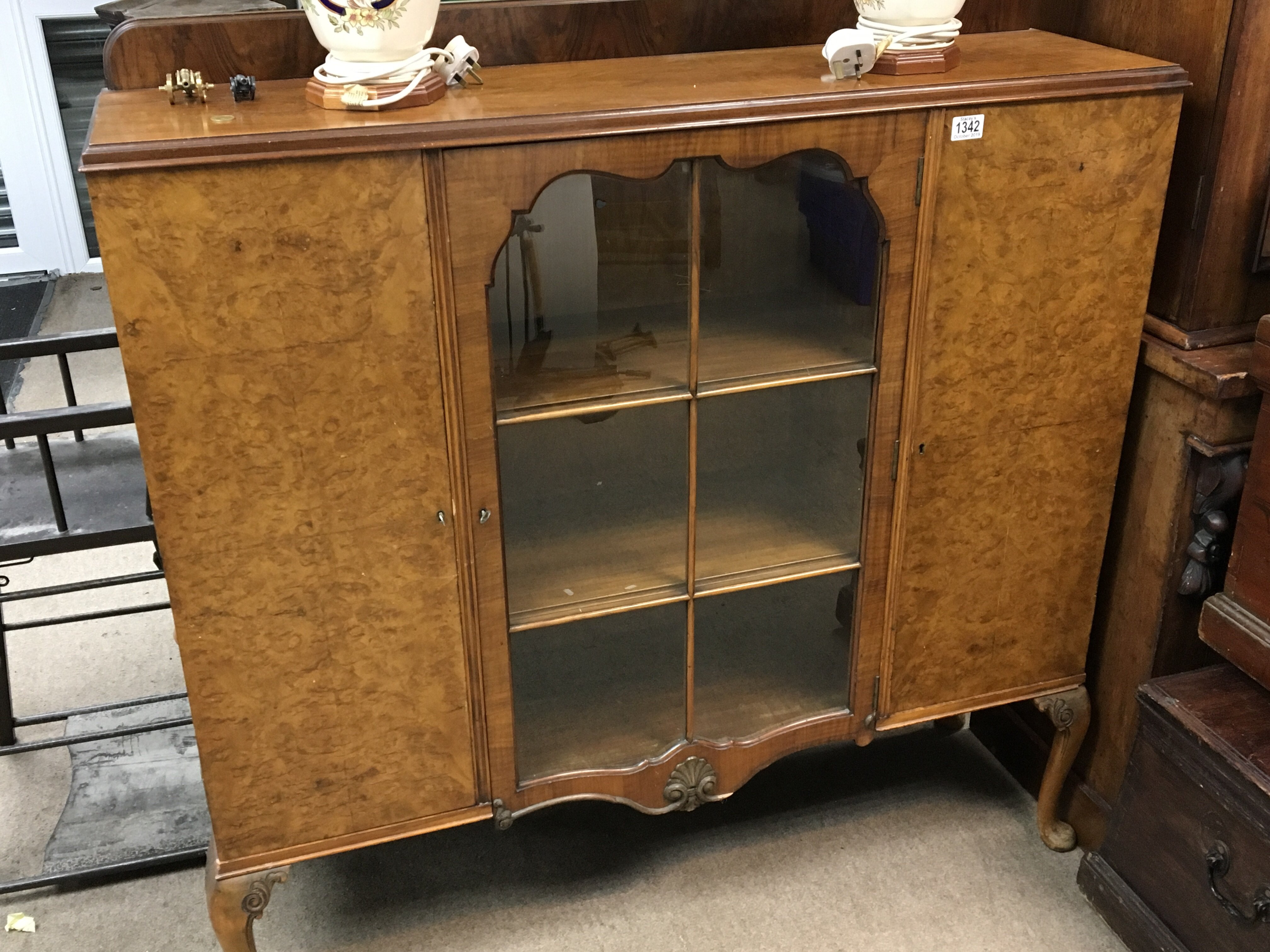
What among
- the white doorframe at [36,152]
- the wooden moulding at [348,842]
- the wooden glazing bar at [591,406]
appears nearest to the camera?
the wooden glazing bar at [591,406]

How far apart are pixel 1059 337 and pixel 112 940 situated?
1580 mm

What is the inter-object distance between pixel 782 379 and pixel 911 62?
407mm

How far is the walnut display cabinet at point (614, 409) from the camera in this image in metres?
1.26

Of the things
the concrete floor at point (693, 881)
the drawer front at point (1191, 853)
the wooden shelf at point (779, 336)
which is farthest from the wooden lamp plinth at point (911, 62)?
the concrete floor at point (693, 881)

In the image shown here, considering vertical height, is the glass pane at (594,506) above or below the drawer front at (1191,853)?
above

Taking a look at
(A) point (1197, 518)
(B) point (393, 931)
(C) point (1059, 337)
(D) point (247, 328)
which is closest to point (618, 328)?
(D) point (247, 328)

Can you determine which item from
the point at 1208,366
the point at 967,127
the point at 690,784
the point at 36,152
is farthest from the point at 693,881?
the point at 36,152

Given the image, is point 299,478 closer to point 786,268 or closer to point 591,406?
point 591,406

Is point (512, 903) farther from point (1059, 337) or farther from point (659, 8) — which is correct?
point (659, 8)

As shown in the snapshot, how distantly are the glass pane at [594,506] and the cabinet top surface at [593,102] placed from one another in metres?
0.35

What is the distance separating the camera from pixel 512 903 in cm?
184

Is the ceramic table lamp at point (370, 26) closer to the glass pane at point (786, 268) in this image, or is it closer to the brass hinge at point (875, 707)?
the glass pane at point (786, 268)

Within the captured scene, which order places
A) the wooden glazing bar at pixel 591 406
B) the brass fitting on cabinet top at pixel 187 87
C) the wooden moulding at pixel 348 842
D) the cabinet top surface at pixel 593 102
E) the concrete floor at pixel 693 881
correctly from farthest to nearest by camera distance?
the concrete floor at pixel 693 881 → the wooden moulding at pixel 348 842 → the wooden glazing bar at pixel 591 406 → the brass fitting on cabinet top at pixel 187 87 → the cabinet top surface at pixel 593 102

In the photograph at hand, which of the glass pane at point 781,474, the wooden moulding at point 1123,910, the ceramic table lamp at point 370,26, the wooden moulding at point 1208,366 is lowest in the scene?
the wooden moulding at point 1123,910
